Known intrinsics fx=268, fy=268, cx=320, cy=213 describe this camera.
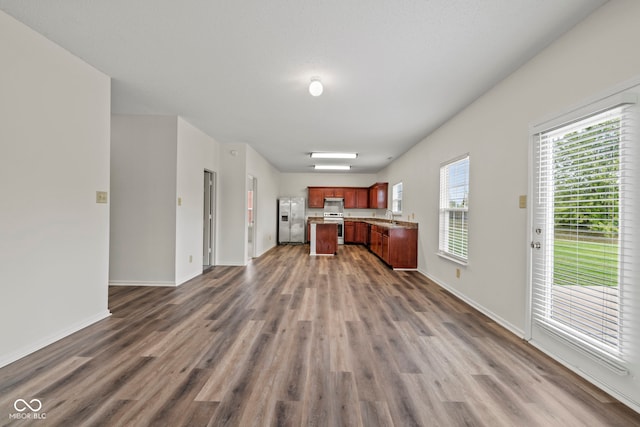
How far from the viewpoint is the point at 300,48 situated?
2.27m

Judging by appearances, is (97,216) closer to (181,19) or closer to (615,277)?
(181,19)

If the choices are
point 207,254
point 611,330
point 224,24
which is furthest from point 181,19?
point 207,254

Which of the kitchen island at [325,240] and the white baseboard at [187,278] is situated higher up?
the kitchen island at [325,240]

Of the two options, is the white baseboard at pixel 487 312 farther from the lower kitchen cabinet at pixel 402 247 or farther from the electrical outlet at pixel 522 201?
the electrical outlet at pixel 522 201

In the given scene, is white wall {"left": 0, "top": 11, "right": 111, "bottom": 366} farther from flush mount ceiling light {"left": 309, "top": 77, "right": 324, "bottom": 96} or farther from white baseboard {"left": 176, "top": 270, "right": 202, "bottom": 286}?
flush mount ceiling light {"left": 309, "top": 77, "right": 324, "bottom": 96}

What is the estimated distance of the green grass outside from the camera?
172 cm

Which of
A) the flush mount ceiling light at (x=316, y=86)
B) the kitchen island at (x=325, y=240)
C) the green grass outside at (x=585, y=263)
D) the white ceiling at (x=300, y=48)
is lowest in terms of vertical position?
the kitchen island at (x=325, y=240)

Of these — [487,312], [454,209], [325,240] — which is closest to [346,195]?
[325,240]

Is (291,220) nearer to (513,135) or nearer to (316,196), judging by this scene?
(316,196)

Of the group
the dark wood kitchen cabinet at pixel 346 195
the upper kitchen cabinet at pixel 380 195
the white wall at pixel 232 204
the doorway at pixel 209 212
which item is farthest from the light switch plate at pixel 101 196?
the dark wood kitchen cabinet at pixel 346 195

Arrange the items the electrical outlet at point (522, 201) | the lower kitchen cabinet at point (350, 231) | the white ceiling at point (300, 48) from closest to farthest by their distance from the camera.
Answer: the white ceiling at point (300, 48) < the electrical outlet at point (522, 201) < the lower kitchen cabinet at point (350, 231)

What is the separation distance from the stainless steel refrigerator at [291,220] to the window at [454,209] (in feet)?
17.3

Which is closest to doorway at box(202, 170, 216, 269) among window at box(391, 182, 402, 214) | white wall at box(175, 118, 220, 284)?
white wall at box(175, 118, 220, 284)

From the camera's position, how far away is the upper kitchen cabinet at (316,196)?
30.6ft
